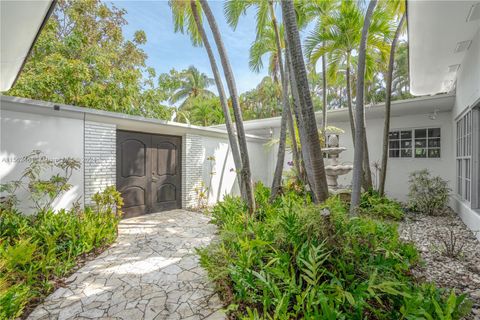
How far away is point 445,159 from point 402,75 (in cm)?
1179

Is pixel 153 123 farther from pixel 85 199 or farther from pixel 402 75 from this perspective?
pixel 402 75

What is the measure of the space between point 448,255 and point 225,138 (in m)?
6.64

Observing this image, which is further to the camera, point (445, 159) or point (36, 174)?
point (445, 159)

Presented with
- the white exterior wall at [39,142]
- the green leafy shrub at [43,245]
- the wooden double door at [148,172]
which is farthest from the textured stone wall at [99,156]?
the green leafy shrub at [43,245]

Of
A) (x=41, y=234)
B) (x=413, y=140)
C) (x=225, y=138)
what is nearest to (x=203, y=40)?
(x=225, y=138)

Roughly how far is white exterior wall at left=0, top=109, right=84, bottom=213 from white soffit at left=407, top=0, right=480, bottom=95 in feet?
20.5

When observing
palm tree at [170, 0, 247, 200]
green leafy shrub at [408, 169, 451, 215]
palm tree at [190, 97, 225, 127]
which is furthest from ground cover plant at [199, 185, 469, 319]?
palm tree at [190, 97, 225, 127]

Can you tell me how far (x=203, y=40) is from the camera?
4.89m

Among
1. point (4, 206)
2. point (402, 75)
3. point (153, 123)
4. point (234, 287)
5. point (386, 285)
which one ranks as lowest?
point (234, 287)

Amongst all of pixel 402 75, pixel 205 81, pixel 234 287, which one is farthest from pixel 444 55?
pixel 205 81

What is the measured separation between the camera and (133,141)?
249 inches

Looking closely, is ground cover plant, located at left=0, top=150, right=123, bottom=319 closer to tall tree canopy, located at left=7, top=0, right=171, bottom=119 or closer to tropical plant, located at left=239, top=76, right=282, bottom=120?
tall tree canopy, located at left=7, top=0, right=171, bottom=119

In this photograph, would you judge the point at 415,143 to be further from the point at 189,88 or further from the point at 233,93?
the point at 189,88

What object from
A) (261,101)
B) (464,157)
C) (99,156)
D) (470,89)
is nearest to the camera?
(470,89)
